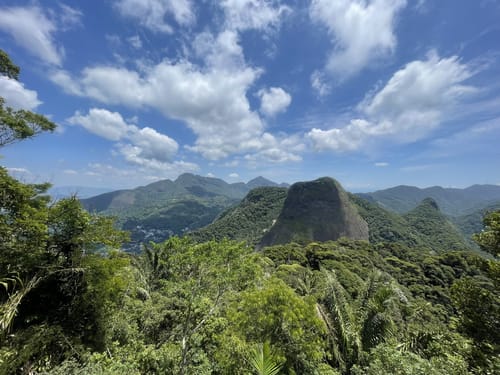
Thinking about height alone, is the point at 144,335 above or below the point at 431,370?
below

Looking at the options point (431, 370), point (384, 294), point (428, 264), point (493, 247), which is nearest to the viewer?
point (431, 370)

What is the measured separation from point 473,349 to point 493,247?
2611mm

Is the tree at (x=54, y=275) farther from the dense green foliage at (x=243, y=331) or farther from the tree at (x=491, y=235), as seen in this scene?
the tree at (x=491, y=235)

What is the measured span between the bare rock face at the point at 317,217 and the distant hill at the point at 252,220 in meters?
21.7

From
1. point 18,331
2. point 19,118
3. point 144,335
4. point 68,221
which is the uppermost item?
point 19,118

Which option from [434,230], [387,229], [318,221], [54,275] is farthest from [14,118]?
[434,230]

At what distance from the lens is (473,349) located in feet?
18.4

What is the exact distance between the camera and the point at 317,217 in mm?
73250

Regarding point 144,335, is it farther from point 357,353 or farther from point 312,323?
point 357,353

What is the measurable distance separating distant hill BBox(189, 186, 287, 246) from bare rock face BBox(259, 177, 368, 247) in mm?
21656

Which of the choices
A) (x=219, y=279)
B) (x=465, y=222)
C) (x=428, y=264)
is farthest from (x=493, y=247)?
(x=465, y=222)

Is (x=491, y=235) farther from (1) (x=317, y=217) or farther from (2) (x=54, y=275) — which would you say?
(1) (x=317, y=217)

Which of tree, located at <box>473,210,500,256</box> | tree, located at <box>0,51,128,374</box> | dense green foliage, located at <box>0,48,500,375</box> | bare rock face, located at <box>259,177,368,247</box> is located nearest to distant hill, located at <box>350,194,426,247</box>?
bare rock face, located at <box>259,177,368,247</box>

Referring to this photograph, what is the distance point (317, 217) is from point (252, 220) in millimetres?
56817
